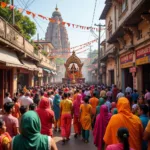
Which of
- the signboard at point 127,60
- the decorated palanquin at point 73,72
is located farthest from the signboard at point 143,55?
the decorated palanquin at point 73,72

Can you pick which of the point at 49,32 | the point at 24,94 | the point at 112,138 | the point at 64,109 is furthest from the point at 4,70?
the point at 49,32

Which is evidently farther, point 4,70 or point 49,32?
point 49,32

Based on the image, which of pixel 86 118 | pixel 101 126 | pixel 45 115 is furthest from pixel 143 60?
pixel 45 115

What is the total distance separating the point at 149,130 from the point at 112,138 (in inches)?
26.0

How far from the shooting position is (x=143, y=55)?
34.6 ft

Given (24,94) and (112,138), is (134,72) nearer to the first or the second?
(24,94)

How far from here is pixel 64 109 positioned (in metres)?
6.60

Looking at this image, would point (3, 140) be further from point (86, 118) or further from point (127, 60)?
point (127, 60)

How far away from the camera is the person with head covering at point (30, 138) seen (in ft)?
7.68

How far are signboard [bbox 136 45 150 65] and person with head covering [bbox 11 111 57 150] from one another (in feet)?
27.6

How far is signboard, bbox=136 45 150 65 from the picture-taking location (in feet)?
32.3

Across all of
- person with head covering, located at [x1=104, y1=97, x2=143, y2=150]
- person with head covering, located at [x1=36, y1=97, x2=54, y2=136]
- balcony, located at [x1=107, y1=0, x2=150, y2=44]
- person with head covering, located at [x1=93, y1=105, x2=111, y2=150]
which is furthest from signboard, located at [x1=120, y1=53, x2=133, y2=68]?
person with head covering, located at [x1=104, y1=97, x2=143, y2=150]

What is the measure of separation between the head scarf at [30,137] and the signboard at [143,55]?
8.43 m

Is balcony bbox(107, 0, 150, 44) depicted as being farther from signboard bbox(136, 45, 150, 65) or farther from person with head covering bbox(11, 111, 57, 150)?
person with head covering bbox(11, 111, 57, 150)
